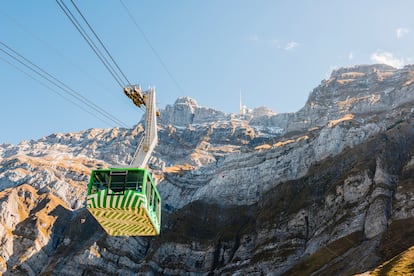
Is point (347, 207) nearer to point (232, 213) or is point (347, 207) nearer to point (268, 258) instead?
point (268, 258)

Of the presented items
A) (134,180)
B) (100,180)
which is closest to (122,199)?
(134,180)

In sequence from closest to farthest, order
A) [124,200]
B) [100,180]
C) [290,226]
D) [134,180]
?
[124,200]
[134,180]
[100,180]
[290,226]

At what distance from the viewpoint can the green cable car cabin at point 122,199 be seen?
36062 millimetres

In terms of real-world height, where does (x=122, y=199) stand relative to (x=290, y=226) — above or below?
below

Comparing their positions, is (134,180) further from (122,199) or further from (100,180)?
(100,180)

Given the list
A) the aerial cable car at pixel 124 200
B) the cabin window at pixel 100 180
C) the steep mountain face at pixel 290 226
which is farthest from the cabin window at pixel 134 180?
the steep mountain face at pixel 290 226

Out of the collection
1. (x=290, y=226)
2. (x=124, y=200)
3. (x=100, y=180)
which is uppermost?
(x=290, y=226)

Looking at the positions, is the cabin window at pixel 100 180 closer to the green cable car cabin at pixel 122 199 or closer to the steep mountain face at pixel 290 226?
the green cable car cabin at pixel 122 199

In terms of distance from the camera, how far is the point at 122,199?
118 ft

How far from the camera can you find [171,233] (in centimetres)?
18450

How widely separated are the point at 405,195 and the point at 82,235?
130 metres

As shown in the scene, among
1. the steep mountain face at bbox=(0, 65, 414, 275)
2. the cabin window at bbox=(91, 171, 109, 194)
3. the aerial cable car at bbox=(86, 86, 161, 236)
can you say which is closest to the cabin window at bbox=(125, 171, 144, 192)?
the aerial cable car at bbox=(86, 86, 161, 236)

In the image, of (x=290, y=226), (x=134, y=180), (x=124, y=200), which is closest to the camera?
(x=124, y=200)

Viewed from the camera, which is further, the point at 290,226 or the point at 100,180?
the point at 290,226
